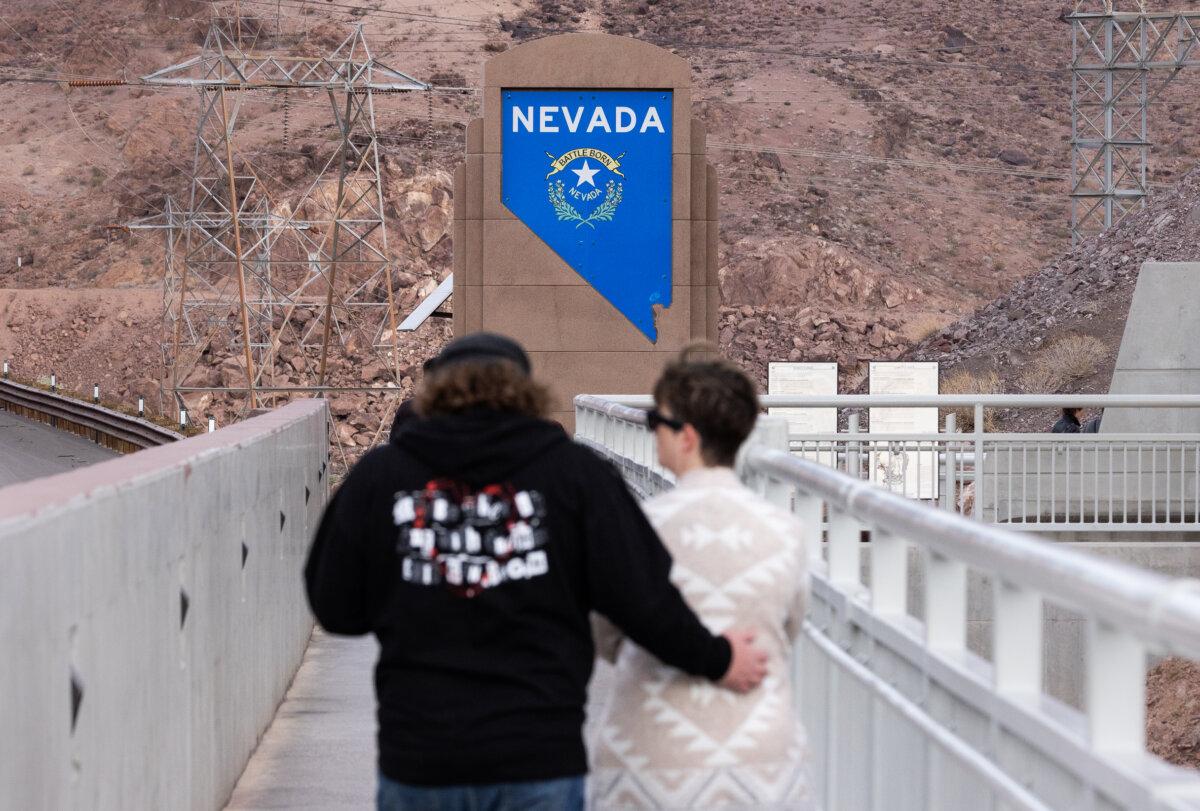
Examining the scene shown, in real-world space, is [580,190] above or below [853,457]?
above

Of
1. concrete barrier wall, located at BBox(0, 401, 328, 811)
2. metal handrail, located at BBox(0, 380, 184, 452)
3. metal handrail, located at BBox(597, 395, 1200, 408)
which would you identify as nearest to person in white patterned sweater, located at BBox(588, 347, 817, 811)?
concrete barrier wall, located at BBox(0, 401, 328, 811)

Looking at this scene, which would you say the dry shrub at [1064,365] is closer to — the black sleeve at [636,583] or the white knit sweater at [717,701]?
the white knit sweater at [717,701]

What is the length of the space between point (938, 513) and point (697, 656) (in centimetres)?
72

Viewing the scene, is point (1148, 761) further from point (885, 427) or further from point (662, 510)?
point (885, 427)

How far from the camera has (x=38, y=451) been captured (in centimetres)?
3228

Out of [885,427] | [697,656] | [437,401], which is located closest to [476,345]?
[437,401]

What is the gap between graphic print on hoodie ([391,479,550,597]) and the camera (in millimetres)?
3463

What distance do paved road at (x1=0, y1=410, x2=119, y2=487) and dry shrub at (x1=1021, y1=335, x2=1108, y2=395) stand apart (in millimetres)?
19387

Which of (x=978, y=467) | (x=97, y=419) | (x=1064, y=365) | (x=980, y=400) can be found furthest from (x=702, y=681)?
(x=1064, y=365)

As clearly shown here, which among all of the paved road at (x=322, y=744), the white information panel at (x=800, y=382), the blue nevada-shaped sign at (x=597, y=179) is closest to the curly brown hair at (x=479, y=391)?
the paved road at (x=322, y=744)

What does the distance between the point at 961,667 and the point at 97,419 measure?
3334 centimetres

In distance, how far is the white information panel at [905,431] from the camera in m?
15.9

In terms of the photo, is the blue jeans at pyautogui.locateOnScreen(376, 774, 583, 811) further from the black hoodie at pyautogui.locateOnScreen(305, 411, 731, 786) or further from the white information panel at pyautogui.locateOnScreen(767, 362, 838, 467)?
the white information panel at pyautogui.locateOnScreen(767, 362, 838, 467)

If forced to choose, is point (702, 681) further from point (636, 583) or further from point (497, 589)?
point (497, 589)
